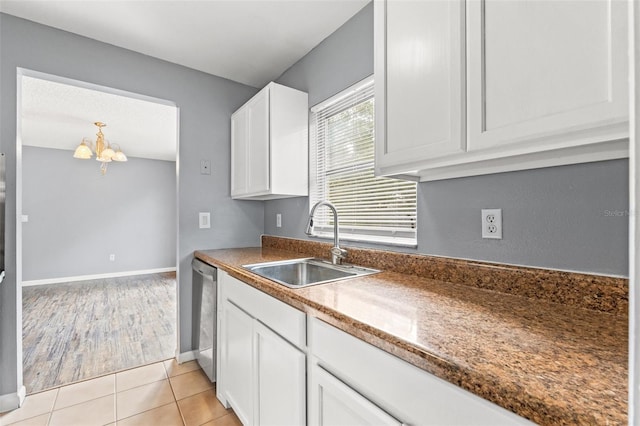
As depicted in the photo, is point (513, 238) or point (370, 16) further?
point (370, 16)

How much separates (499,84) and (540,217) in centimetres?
50

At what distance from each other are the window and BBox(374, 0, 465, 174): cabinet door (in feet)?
1.51

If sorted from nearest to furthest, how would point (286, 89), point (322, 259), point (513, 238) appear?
point (513, 238)
point (322, 259)
point (286, 89)

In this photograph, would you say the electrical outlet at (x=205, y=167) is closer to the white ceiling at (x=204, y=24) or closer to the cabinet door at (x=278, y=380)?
the white ceiling at (x=204, y=24)

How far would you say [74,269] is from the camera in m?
5.28

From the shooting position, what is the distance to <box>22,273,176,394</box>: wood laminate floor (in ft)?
7.44

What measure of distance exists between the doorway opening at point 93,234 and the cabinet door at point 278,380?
1557 millimetres

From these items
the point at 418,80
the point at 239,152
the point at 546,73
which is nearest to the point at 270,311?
the point at 418,80

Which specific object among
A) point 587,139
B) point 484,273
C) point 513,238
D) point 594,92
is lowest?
point 484,273

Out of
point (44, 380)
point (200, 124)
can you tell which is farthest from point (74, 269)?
point (200, 124)

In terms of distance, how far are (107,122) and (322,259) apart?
12.1ft

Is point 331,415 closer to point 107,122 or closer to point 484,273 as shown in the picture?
point 484,273

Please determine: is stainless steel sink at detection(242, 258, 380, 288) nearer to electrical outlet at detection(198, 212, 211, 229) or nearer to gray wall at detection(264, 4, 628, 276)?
gray wall at detection(264, 4, 628, 276)

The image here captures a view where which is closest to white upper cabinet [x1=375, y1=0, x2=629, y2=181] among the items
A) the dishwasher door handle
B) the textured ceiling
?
the dishwasher door handle
